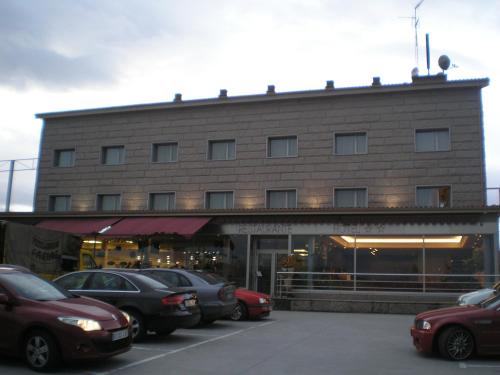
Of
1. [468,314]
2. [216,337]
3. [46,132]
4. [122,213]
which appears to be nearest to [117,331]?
[216,337]

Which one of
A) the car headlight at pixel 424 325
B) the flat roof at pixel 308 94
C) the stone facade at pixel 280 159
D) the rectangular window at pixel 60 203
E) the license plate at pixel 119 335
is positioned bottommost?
the license plate at pixel 119 335

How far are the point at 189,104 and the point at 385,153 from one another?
10.1 metres

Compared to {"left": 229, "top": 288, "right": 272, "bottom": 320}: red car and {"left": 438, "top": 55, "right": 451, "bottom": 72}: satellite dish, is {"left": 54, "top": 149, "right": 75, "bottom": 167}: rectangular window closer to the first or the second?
{"left": 229, "top": 288, "right": 272, "bottom": 320}: red car

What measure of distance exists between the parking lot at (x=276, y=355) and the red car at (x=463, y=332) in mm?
217

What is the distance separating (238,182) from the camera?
27.7m

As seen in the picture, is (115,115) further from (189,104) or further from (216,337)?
(216,337)

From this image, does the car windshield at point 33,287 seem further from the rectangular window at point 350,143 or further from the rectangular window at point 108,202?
the rectangular window at point 108,202

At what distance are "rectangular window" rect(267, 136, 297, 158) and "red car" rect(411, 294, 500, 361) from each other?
17349mm

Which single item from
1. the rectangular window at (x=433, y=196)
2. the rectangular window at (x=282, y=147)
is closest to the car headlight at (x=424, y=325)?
the rectangular window at (x=433, y=196)

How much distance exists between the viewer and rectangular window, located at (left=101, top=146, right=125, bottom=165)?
30406mm

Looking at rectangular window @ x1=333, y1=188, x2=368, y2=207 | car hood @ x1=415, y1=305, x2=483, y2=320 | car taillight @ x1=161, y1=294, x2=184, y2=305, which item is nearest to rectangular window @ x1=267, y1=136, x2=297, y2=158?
rectangular window @ x1=333, y1=188, x2=368, y2=207

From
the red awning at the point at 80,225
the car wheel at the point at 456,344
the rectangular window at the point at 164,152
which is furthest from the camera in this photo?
the rectangular window at the point at 164,152

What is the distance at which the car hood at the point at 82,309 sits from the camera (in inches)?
344

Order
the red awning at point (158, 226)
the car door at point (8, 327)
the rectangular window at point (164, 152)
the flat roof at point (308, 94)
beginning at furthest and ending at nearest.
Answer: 1. the rectangular window at point (164, 152)
2. the flat roof at point (308, 94)
3. the red awning at point (158, 226)
4. the car door at point (8, 327)
